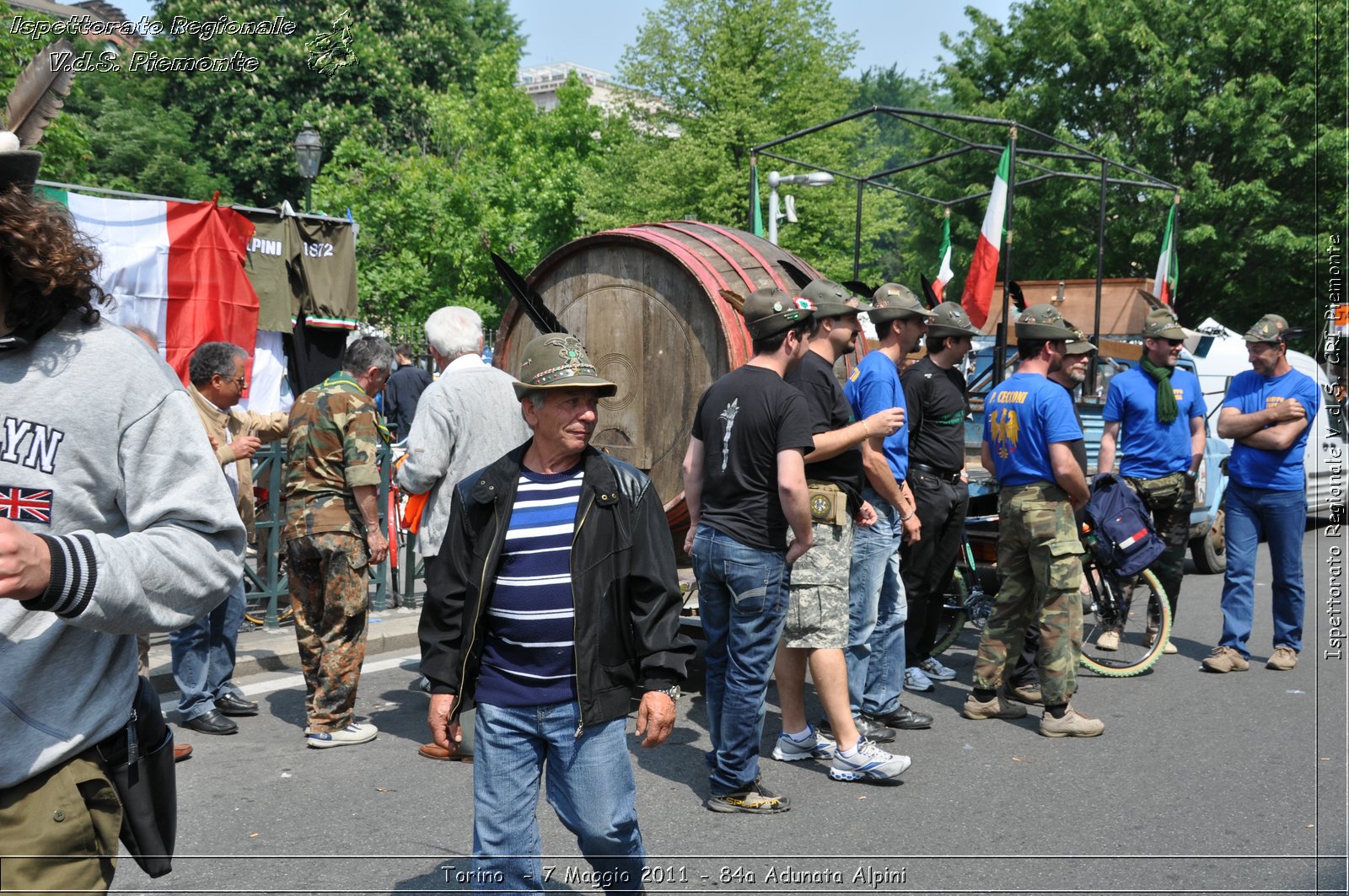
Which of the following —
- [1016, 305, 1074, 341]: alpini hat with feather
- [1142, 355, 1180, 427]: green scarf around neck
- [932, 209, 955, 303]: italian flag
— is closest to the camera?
[1016, 305, 1074, 341]: alpini hat with feather

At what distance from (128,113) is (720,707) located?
2661 cm

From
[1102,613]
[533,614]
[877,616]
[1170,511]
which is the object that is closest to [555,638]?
[533,614]

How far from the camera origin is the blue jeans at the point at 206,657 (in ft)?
19.1

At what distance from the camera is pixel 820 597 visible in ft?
16.9

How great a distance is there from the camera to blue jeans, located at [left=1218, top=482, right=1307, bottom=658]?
738 cm

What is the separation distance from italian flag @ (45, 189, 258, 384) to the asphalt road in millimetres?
4333

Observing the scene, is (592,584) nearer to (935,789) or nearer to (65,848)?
(65,848)

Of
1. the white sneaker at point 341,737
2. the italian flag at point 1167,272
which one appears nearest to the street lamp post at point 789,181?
the italian flag at point 1167,272

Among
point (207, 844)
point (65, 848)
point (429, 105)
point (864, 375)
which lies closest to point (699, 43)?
point (429, 105)

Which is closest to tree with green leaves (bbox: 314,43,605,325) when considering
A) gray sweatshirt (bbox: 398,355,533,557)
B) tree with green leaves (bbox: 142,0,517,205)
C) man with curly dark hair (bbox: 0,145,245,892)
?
tree with green leaves (bbox: 142,0,517,205)

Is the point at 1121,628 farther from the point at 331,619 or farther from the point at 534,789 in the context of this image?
the point at 534,789

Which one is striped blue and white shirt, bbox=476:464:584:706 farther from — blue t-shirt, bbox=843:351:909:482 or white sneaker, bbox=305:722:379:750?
blue t-shirt, bbox=843:351:909:482

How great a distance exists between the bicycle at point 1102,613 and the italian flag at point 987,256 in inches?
107

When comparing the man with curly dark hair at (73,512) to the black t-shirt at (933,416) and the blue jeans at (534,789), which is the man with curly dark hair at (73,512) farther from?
the black t-shirt at (933,416)
